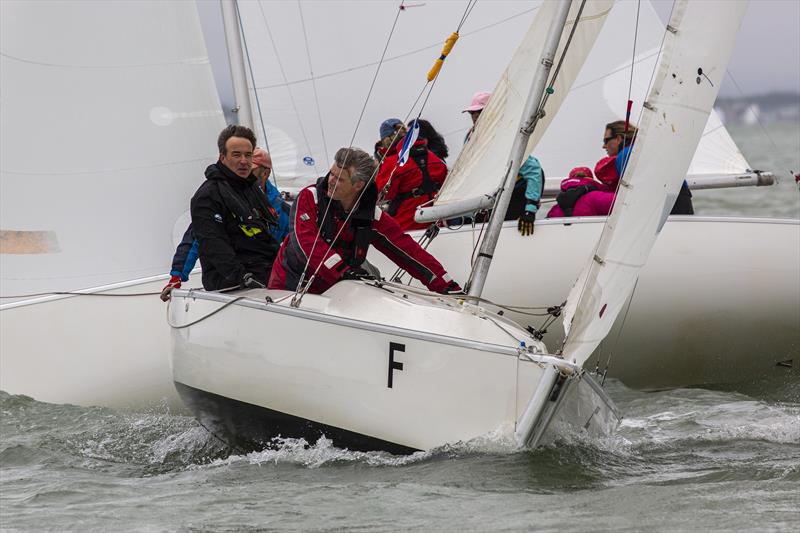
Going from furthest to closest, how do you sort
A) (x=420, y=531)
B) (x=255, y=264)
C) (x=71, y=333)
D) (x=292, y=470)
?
(x=71, y=333), (x=255, y=264), (x=292, y=470), (x=420, y=531)

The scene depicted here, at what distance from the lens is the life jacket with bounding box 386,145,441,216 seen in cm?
612

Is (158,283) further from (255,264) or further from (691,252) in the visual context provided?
(691,252)

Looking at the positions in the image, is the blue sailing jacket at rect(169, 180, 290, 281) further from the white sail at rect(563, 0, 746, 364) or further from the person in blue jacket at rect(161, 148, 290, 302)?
the white sail at rect(563, 0, 746, 364)

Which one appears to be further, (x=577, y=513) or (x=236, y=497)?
(x=236, y=497)

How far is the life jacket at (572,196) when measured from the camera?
672 cm

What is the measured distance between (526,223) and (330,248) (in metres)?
2.19

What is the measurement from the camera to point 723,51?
156 inches

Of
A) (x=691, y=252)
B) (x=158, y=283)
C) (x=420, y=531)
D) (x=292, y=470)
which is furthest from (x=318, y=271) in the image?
(x=691, y=252)

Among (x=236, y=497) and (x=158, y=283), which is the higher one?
(x=158, y=283)

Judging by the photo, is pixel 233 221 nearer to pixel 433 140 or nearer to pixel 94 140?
pixel 433 140

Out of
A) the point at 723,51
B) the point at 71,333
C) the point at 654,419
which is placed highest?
the point at 723,51

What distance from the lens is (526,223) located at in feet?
20.8

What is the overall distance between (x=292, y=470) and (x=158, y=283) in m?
2.15

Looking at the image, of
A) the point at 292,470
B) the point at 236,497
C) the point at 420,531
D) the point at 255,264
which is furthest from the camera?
the point at 255,264
